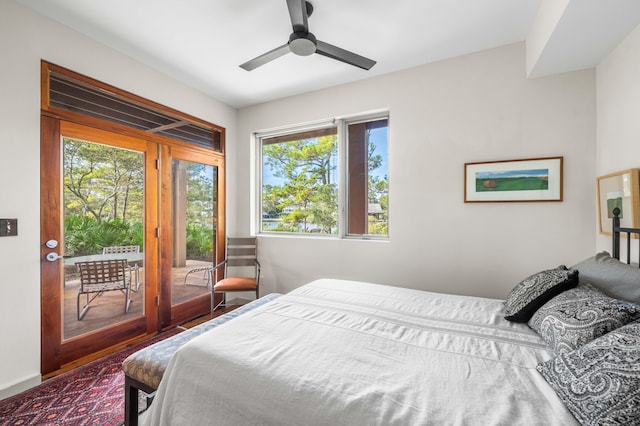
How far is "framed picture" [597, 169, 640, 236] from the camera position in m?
1.70

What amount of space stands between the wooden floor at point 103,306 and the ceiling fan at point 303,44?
2413mm

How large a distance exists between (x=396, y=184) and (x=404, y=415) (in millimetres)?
2332

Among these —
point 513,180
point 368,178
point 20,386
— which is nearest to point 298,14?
point 368,178

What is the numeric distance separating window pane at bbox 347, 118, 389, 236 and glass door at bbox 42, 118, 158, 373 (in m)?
2.24

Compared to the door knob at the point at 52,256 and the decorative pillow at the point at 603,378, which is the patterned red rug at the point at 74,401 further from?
the decorative pillow at the point at 603,378

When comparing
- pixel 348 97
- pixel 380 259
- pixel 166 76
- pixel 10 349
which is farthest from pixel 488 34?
pixel 10 349

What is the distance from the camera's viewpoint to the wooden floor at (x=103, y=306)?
230 cm

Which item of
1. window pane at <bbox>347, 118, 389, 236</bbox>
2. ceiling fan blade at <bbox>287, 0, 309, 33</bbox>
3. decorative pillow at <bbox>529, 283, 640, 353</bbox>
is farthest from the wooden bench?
window pane at <bbox>347, 118, 389, 236</bbox>

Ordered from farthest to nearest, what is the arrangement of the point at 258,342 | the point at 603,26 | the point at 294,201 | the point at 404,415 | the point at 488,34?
1. the point at 294,201
2. the point at 488,34
3. the point at 603,26
4. the point at 258,342
5. the point at 404,415

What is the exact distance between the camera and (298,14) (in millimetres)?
1756

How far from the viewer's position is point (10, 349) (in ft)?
6.38

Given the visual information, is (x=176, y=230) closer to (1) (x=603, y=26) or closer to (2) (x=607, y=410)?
(2) (x=607, y=410)

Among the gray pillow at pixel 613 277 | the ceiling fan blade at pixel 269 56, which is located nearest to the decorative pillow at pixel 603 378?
the gray pillow at pixel 613 277

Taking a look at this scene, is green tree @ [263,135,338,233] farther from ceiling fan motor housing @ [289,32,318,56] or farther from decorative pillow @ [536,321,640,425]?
decorative pillow @ [536,321,640,425]
